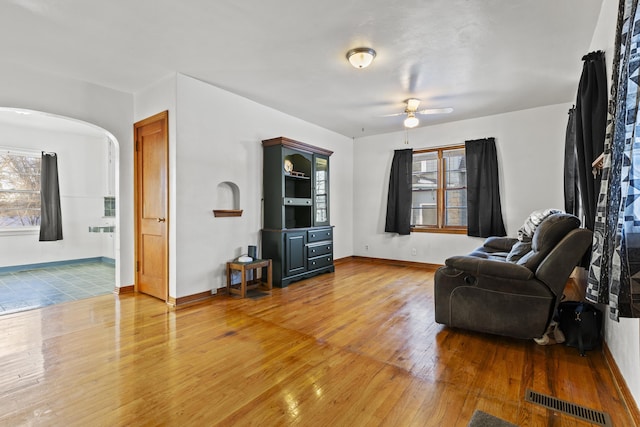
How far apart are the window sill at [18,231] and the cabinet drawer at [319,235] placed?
5397 millimetres

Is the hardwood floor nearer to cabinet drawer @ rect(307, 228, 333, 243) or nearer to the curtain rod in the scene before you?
cabinet drawer @ rect(307, 228, 333, 243)

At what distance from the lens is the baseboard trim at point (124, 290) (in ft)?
13.8

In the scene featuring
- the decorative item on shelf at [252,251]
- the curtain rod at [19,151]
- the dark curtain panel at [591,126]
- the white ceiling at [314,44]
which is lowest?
the decorative item on shelf at [252,251]

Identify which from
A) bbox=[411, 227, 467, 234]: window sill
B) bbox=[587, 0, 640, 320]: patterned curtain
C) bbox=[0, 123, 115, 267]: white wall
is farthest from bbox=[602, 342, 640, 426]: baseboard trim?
bbox=[0, 123, 115, 267]: white wall

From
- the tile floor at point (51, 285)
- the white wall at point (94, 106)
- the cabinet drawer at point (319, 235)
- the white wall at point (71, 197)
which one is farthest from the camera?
the white wall at point (71, 197)

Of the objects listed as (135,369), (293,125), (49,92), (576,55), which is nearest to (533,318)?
(576,55)

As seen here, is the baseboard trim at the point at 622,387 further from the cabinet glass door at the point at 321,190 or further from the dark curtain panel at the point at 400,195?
the dark curtain panel at the point at 400,195

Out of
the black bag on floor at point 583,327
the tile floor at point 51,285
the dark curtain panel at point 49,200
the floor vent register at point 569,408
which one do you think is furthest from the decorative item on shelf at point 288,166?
the dark curtain panel at point 49,200

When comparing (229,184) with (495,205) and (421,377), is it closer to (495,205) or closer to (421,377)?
(421,377)

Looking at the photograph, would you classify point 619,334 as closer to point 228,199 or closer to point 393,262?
point 228,199

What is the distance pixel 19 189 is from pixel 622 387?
8.78 meters

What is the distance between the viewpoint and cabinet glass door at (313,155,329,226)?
533 centimetres

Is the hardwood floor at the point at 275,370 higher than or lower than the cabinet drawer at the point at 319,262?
lower

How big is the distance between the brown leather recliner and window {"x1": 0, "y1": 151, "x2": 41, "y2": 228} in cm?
750
